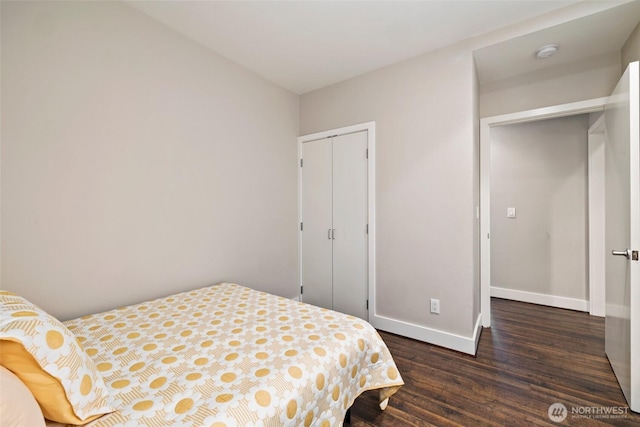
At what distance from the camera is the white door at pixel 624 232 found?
1599mm

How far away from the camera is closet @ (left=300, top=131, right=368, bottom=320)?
9.45 feet

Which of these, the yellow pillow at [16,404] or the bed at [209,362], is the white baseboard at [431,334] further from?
the yellow pillow at [16,404]

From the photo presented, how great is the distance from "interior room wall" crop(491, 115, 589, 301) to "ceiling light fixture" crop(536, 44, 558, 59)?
1.50 meters

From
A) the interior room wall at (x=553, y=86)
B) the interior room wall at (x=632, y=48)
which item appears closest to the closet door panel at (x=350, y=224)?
the interior room wall at (x=553, y=86)

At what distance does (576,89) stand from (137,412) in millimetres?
3623

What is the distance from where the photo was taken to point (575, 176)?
10.8ft

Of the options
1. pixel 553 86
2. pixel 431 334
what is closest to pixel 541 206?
pixel 553 86

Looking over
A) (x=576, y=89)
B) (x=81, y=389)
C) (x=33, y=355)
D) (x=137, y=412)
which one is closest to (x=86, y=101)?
(x=33, y=355)

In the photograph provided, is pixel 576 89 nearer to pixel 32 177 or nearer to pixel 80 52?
pixel 80 52

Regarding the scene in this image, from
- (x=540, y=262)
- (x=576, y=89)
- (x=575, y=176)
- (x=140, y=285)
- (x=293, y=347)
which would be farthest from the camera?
Result: (x=540, y=262)

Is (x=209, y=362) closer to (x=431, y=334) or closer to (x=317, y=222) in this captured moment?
(x=431, y=334)

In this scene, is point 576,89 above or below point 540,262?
above

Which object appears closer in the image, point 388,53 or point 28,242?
point 28,242

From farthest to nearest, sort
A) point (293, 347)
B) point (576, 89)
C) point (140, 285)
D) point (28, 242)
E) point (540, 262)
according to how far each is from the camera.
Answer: point (540, 262) → point (576, 89) → point (140, 285) → point (28, 242) → point (293, 347)
